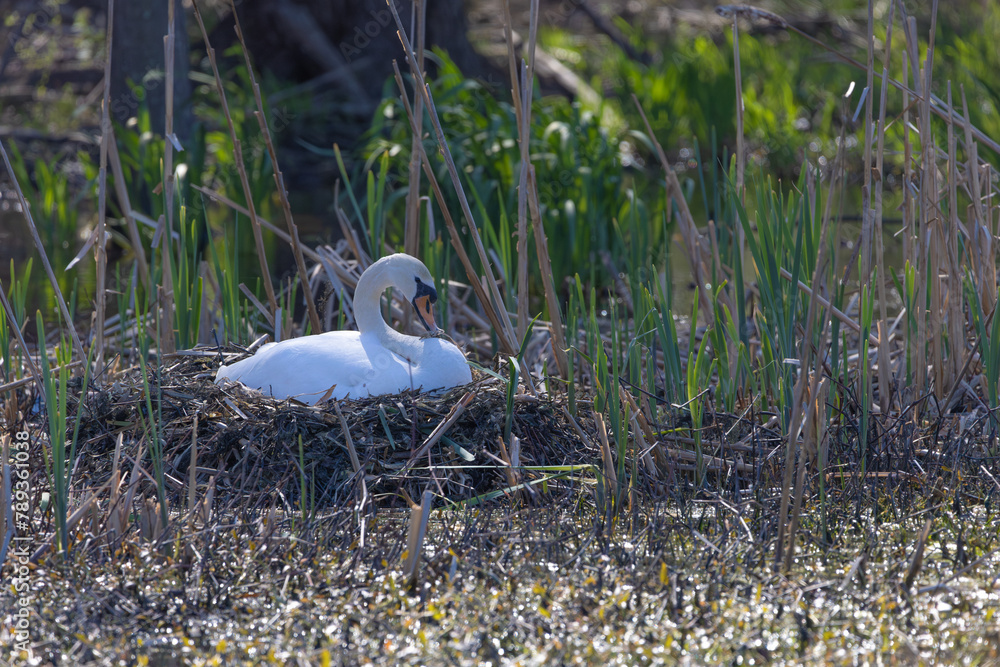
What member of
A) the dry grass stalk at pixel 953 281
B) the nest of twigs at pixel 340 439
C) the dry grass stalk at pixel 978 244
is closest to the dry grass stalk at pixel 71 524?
the nest of twigs at pixel 340 439

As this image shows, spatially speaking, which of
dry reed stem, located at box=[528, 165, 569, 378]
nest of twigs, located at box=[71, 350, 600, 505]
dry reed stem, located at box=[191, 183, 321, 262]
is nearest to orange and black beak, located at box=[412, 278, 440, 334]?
nest of twigs, located at box=[71, 350, 600, 505]

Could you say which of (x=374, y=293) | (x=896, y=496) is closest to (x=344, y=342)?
(x=374, y=293)

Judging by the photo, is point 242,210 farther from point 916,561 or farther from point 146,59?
point 146,59

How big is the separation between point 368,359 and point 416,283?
366mm

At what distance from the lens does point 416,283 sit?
3820mm

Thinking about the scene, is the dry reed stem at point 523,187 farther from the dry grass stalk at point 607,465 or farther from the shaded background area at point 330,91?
the shaded background area at point 330,91

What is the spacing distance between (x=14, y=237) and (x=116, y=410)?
Answer: 174 inches

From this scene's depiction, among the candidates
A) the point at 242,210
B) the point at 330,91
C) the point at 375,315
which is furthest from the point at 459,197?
the point at 330,91

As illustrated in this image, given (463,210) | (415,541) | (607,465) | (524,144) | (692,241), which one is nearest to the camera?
(415,541)

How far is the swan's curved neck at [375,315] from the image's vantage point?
3.87 metres

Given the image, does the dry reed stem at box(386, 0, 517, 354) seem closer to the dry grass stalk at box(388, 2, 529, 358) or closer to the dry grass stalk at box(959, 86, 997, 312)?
the dry grass stalk at box(388, 2, 529, 358)

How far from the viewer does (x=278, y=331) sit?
418 centimetres

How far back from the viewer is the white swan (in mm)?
3549

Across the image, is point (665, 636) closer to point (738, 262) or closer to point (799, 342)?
point (738, 262)
